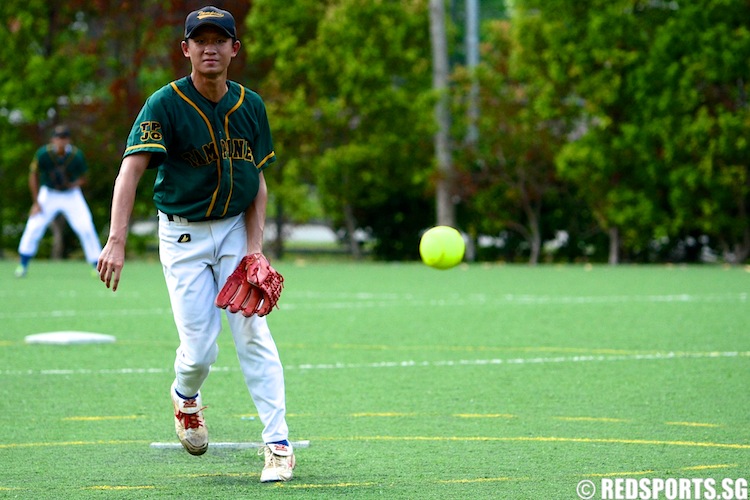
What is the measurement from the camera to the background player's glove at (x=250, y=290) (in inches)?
220

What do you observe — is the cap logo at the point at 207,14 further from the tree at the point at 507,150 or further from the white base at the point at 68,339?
the tree at the point at 507,150

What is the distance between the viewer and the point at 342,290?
55.6ft

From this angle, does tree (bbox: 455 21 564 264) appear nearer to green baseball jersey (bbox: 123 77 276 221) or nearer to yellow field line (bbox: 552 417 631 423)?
yellow field line (bbox: 552 417 631 423)

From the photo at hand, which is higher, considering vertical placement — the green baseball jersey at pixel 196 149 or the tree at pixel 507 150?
the green baseball jersey at pixel 196 149

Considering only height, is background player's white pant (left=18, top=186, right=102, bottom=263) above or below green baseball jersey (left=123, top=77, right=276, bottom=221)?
below

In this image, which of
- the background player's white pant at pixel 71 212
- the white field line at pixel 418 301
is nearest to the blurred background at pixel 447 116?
the white field line at pixel 418 301

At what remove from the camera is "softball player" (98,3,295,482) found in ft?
18.2

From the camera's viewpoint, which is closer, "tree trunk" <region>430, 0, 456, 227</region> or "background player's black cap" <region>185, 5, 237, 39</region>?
"background player's black cap" <region>185, 5, 237, 39</region>

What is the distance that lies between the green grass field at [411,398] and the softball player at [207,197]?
1.66 ft

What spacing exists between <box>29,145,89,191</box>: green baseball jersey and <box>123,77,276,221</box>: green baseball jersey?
12.6 meters

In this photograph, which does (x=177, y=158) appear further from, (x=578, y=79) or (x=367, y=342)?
(x=578, y=79)

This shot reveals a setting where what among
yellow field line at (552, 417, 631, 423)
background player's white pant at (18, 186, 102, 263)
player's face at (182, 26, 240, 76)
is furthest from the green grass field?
background player's white pant at (18, 186, 102, 263)

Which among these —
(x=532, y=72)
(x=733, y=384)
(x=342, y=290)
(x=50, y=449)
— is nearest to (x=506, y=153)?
(x=532, y=72)

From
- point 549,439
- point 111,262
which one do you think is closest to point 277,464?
point 111,262
